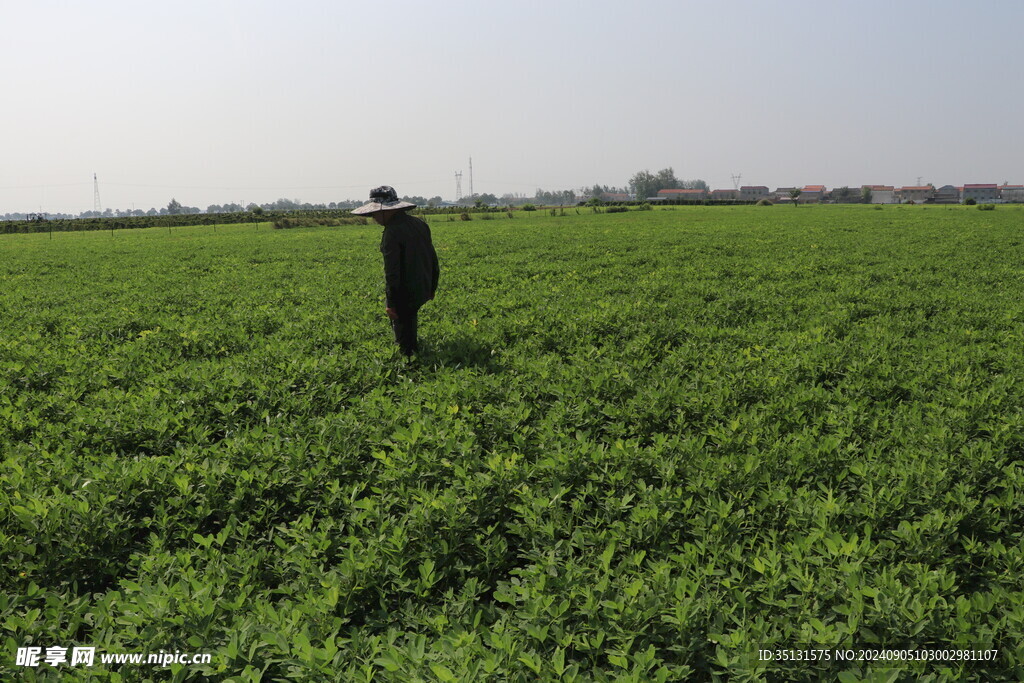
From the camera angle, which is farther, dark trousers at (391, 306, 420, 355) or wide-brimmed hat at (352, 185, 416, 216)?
dark trousers at (391, 306, 420, 355)

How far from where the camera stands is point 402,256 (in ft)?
24.8

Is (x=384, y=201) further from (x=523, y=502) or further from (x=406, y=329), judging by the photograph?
(x=523, y=502)

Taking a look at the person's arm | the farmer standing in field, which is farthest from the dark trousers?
the person's arm

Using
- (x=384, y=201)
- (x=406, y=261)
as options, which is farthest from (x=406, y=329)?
(x=384, y=201)

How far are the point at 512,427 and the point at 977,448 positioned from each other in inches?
156

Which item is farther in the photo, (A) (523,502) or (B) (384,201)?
(B) (384,201)

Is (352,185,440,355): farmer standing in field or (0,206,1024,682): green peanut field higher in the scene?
(352,185,440,355): farmer standing in field

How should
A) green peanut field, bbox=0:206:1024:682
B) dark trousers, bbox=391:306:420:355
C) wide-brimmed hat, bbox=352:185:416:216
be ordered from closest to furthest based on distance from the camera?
green peanut field, bbox=0:206:1024:682 → wide-brimmed hat, bbox=352:185:416:216 → dark trousers, bbox=391:306:420:355

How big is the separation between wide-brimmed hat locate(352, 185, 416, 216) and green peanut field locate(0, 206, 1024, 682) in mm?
2052

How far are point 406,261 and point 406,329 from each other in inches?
38.6

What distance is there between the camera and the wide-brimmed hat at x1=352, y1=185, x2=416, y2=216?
24.0ft

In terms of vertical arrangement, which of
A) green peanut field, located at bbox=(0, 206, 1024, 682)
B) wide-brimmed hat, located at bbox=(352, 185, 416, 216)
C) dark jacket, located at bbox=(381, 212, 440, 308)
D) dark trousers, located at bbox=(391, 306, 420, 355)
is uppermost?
wide-brimmed hat, located at bbox=(352, 185, 416, 216)

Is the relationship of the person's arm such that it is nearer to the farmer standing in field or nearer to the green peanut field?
the farmer standing in field

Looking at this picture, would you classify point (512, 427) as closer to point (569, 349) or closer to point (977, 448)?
point (569, 349)
